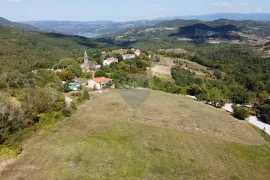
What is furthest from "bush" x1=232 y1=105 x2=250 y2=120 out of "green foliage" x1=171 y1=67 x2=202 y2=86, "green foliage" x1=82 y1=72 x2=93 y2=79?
"green foliage" x1=82 y1=72 x2=93 y2=79

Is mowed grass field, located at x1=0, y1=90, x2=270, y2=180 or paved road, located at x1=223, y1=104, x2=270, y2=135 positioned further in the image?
paved road, located at x1=223, y1=104, x2=270, y2=135

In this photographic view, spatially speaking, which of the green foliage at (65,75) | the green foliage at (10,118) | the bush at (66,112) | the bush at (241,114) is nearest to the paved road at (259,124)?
the bush at (241,114)

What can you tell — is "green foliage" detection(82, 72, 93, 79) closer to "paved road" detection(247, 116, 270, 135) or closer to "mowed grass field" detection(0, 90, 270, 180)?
"mowed grass field" detection(0, 90, 270, 180)

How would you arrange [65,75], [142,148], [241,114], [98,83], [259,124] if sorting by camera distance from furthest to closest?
[65,75] < [98,83] < [259,124] < [241,114] < [142,148]

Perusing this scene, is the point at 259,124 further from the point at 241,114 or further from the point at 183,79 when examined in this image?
the point at 183,79

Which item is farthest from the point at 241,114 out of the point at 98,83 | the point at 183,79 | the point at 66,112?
the point at 183,79

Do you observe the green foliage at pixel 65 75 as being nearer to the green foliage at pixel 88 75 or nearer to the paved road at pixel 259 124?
the green foliage at pixel 88 75

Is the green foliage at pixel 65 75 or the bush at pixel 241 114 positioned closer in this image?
the bush at pixel 241 114

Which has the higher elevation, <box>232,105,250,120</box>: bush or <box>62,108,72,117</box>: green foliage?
<box>62,108,72,117</box>: green foliage

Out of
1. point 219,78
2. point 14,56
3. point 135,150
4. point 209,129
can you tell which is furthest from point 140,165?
point 14,56

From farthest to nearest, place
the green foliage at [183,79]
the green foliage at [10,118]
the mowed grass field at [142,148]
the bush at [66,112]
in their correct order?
the green foliage at [183,79] < the bush at [66,112] < the green foliage at [10,118] < the mowed grass field at [142,148]
